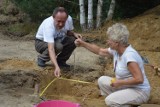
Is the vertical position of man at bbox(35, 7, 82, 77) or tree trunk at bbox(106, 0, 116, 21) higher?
tree trunk at bbox(106, 0, 116, 21)

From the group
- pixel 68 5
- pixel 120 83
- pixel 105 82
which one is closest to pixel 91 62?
pixel 105 82

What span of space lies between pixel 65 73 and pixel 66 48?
412 mm

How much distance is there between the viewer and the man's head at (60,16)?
19.8 ft

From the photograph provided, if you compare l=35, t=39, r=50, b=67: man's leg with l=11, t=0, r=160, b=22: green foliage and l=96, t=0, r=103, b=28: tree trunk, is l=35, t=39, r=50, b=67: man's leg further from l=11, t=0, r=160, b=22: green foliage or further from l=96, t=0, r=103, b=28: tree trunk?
l=11, t=0, r=160, b=22: green foliage

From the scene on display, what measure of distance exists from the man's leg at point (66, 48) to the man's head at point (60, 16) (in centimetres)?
60

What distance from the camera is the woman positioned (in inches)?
189

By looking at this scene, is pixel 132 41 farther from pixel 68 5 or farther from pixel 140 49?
pixel 68 5

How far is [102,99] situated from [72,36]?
4.16 ft

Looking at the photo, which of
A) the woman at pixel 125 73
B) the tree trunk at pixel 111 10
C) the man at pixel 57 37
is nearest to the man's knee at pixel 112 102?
the woman at pixel 125 73

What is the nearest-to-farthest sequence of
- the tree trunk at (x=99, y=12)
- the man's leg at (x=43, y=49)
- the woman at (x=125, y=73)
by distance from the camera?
the woman at (x=125, y=73) < the man's leg at (x=43, y=49) < the tree trunk at (x=99, y=12)

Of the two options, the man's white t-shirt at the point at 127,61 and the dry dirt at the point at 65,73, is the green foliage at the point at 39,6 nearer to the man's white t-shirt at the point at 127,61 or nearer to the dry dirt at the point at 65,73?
the dry dirt at the point at 65,73

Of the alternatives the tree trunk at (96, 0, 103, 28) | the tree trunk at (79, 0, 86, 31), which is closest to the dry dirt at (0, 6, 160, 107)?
the tree trunk at (79, 0, 86, 31)

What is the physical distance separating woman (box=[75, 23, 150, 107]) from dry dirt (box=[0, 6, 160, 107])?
76 centimetres

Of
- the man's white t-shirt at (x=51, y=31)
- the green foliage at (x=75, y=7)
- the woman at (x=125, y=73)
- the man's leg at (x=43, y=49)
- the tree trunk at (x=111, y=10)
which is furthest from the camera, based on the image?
the green foliage at (x=75, y=7)
